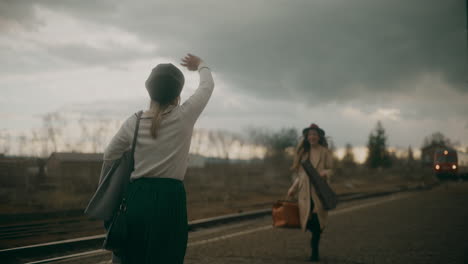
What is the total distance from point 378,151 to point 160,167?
101 metres

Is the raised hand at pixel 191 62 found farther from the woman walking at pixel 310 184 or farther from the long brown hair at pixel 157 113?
the woman walking at pixel 310 184

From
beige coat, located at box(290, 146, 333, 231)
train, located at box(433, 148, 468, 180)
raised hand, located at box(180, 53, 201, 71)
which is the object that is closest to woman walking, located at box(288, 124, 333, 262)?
beige coat, located at box(290, 146, 333, 231)

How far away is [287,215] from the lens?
6.69 meters

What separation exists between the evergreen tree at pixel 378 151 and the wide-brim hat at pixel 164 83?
98.9 metres

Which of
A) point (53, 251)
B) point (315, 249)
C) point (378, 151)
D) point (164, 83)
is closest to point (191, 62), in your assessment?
point (164, 83)

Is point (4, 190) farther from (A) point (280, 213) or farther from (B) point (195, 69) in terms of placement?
(B) point (195, 69)

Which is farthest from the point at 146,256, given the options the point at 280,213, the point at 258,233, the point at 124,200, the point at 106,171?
the point at 258,233

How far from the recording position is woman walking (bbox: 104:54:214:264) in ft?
7.43

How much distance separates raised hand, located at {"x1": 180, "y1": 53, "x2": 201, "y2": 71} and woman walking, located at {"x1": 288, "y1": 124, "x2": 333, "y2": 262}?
4.30m

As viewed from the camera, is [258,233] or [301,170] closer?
[301,170]

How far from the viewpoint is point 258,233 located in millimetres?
9703

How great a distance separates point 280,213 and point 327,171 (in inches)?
39.0

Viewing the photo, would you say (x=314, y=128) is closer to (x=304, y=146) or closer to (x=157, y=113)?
(x=304, y=146)

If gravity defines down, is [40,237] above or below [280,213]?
below
